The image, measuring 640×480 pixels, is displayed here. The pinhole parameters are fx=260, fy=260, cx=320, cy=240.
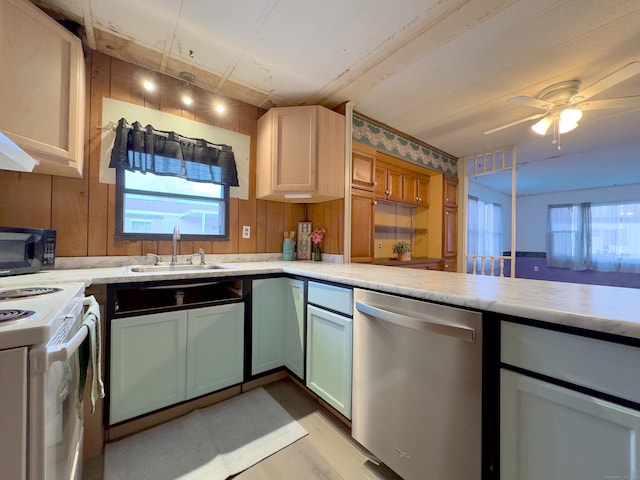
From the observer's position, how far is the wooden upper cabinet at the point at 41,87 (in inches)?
48.4

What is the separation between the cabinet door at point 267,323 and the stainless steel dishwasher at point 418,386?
2.47 ft

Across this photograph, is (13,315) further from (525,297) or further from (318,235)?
(318,235)

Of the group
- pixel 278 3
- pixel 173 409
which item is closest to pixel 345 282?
pixel 173 409

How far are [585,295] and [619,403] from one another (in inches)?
17.2

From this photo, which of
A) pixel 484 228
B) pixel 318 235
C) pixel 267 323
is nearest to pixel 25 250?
pixel 267 323

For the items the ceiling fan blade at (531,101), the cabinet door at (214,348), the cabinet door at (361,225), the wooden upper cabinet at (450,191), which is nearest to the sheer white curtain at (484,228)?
the wooden upper cabinet at (450,191)

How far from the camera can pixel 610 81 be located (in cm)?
173

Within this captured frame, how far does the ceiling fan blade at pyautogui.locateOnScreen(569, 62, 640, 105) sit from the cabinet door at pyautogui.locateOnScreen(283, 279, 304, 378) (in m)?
2.42

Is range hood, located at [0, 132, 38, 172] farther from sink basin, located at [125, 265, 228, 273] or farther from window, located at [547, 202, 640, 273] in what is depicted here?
window, located at [547, 202, 640, 273]

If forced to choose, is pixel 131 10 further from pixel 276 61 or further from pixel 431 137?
pixel 431 137

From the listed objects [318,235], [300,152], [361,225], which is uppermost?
[300,152]

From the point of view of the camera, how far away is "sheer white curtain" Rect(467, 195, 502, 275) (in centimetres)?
482

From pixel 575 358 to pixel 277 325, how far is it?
163 centimetres

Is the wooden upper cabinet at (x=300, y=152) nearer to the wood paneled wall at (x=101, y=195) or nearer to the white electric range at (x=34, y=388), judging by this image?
the wood paneled wall at (x=101, y=195)
